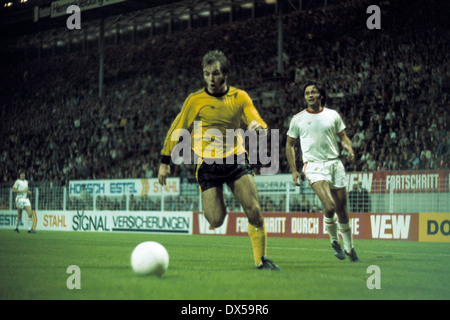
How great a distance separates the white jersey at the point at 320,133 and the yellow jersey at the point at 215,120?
1966 mm

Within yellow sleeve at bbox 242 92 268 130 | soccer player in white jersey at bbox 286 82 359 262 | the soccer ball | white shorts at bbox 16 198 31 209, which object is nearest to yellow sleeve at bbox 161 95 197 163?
yellow sleeve at bbox 242 92 268 130

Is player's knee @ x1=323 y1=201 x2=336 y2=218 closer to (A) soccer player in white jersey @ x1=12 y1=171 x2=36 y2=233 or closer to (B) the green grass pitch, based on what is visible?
(B) the green grass pitch

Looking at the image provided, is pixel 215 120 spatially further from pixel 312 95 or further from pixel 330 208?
pixel 330 208

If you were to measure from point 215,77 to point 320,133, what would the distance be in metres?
2.43

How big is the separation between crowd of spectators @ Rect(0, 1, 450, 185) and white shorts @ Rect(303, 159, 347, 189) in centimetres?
785

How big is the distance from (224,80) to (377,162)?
39.4ft

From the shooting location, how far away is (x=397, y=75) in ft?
64.0

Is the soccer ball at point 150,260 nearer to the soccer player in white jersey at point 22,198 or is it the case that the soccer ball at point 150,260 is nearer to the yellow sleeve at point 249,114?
the yellow sleeve at point 249,114

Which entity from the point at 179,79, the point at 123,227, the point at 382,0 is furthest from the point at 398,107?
the point at 179,79

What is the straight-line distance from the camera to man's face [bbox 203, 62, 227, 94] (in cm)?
650

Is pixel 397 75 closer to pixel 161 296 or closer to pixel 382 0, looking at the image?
pixel 382 0

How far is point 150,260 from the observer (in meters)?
5.96

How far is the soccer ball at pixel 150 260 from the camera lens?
19.6ft

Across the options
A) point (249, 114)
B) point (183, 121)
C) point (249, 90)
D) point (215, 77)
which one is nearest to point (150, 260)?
point (183, 121)
